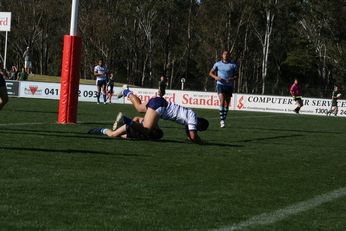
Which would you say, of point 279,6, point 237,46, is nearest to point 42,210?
point 279,6

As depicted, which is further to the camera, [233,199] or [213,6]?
[213,6]

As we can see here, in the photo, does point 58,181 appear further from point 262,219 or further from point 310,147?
point 310,147

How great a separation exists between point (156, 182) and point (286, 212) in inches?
78.6

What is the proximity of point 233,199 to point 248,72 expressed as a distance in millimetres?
84157

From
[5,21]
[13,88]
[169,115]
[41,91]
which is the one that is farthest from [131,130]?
[5,21]

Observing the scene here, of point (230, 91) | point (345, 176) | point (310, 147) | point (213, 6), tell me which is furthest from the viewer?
point (213, 6)

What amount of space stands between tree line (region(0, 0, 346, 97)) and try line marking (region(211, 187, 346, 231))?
6735cm

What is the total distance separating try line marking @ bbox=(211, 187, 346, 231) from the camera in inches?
255

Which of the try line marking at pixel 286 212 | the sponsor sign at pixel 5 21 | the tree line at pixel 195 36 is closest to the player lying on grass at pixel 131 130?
the try line marking at pixel 286 212

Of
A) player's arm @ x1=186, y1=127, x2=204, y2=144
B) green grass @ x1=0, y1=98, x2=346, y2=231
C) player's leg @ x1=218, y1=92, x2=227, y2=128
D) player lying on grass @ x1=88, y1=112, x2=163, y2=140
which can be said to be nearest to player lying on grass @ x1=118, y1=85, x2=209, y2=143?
player's arm @ x1=186, y1=127, x2=204, y2=144

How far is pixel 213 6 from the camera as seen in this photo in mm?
80938

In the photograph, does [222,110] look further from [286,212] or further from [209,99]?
[209,99]

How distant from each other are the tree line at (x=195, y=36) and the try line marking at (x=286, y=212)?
67.4m

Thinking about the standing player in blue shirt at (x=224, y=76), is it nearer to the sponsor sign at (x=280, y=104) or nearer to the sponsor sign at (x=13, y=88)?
the sponsor sign at (x=280, y=104)
